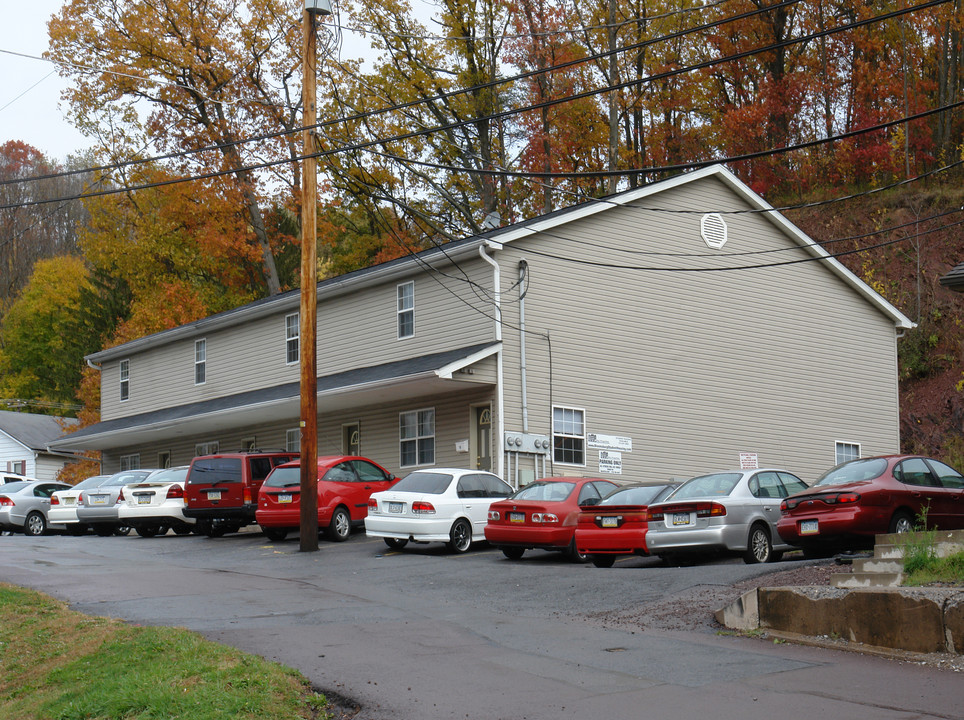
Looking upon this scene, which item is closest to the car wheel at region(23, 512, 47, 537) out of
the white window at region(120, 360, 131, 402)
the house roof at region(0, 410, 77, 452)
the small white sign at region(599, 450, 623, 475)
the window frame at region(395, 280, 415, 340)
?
the white window at region(120, 360, 131, 402)

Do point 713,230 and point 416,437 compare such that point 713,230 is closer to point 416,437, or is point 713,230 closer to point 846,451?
point 846,451

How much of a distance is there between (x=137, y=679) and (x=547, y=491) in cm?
1041

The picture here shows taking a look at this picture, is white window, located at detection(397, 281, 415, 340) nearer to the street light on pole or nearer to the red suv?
the red suv

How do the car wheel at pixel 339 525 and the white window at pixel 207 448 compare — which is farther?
the white window at pixel 207 448

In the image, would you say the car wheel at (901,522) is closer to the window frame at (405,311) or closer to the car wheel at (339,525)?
the car wheel at (339,525)

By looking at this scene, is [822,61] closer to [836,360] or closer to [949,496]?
[836,360]

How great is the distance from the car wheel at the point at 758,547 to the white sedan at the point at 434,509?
501 cm

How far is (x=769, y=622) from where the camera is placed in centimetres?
1067

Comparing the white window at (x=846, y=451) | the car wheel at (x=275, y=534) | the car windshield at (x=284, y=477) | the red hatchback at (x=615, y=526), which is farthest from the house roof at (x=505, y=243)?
the red hatchback at (x=615, y=526)

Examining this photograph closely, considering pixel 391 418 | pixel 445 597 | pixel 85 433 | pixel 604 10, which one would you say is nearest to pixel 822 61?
pixel 604 10

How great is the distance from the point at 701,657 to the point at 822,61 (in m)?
41.1

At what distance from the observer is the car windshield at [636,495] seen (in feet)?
54.7

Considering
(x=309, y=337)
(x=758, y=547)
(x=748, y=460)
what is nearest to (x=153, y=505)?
(x=309, y=337)

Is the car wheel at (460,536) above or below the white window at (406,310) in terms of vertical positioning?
below
